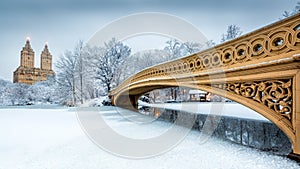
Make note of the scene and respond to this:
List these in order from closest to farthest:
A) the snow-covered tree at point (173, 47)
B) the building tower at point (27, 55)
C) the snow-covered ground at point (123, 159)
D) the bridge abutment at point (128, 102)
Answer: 1. the snow-covered ground at point (123, 159)
2. the bridge abutment at point (128, 102)
3. the snow-covered tree at point (173, 47)
4. the building tower at point (27, 55)

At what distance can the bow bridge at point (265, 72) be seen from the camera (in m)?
2.10

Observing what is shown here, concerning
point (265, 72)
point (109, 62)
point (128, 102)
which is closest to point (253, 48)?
point (265, 72)

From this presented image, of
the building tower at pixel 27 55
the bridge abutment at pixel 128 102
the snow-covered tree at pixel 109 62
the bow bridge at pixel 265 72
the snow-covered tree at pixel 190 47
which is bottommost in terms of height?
the bridge abutment at pixel 128 102

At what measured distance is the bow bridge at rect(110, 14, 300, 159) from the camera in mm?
2102

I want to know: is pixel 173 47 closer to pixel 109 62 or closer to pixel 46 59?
pixel 109 62

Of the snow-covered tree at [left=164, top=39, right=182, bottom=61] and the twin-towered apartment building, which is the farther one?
the twin-towered apartment building

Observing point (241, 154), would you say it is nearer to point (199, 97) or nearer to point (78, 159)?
point (78, 159)

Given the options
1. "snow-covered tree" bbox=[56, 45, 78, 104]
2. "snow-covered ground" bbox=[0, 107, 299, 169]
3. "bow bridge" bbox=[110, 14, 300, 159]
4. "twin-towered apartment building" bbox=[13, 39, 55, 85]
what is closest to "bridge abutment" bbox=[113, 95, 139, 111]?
"snow-covered tree" bbox=[56, 45, 78, 104]

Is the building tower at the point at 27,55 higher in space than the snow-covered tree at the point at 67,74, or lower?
higher

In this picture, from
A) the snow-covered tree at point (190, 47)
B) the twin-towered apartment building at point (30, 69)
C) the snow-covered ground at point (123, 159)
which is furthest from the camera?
the twin-towered apartment building at point (30, 69)

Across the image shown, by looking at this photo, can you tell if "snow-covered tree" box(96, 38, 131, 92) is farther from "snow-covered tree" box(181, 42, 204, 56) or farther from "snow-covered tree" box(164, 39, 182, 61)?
"snow-covered tree" box(181, 42, 204, 56)

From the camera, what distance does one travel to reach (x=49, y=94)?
2239 centimetres

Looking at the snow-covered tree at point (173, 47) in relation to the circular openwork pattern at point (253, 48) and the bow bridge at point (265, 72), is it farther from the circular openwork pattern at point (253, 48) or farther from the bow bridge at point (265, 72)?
the bow bridge at point (265, 72)

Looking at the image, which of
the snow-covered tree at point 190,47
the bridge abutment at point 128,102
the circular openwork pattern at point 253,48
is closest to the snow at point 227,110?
the circular openwork pattern at point 253,48
